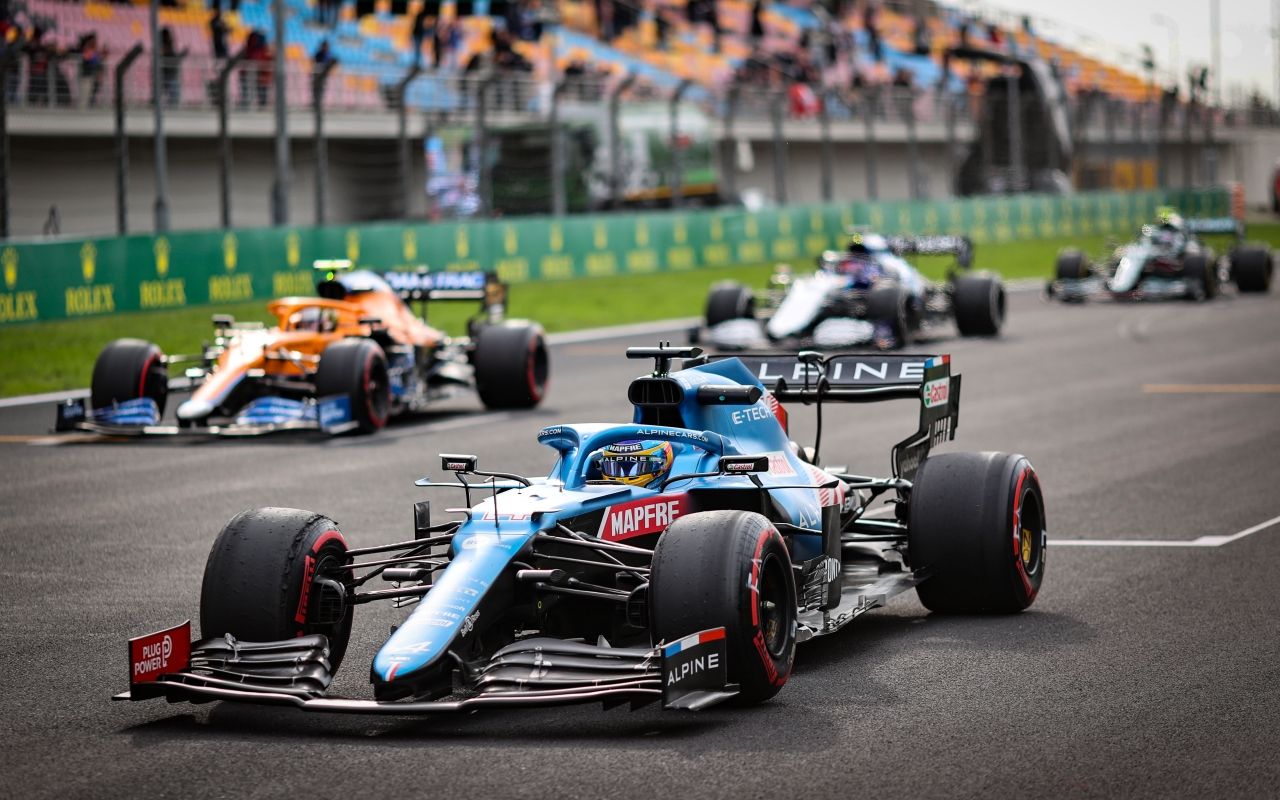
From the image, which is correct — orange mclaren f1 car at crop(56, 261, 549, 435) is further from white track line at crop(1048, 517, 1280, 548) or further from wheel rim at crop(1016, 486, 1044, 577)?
wheel rim at crop(1016, 486, 1044, 577)

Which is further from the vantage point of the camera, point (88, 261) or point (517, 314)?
point (517, 314)

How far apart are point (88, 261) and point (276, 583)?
1701 cm

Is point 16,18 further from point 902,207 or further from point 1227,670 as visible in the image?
point 1227,670

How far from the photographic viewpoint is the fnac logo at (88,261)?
22.9m

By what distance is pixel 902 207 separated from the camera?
42.9 m

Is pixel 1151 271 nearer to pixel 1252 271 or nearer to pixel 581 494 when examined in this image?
pixel 1252 271

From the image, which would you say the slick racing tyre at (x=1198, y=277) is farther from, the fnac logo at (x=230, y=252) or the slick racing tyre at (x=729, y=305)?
the fnac logo at (x=230, y=252)

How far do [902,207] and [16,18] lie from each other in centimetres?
1981

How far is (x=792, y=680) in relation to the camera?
7.45 meters

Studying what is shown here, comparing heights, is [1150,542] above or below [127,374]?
below

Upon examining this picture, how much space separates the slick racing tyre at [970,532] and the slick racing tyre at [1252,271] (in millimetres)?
27925

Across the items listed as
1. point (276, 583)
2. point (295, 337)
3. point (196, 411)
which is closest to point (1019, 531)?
point (276, 583)

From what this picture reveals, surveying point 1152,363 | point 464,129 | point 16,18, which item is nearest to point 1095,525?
point 1152,363

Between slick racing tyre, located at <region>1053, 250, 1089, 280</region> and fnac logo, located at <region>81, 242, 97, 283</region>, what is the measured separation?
57.4 ft
